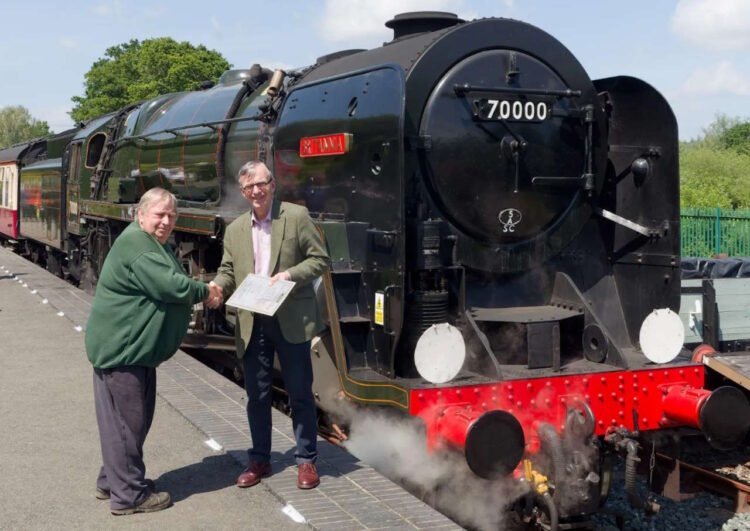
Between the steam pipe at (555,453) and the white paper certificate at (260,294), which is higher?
the white paper certificate at (260,294)

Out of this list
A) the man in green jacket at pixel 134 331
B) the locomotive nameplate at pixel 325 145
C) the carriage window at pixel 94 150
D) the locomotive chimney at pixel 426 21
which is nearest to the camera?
the man in green jacket at pixel 134 331

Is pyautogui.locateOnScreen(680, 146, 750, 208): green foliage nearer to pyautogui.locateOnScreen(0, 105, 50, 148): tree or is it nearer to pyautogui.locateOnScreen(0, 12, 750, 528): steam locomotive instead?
pyautogui.locateOnScreen(0, 12, 750, 528): steam locomotive

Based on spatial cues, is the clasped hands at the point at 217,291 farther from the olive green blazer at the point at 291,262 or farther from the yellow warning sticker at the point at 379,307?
the yellow warning sticker at the point at 379,307

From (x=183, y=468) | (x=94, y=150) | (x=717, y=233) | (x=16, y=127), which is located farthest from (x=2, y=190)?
(x=16, y=127)

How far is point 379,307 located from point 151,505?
1602 mm

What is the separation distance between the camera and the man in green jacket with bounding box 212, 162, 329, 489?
4109 mm

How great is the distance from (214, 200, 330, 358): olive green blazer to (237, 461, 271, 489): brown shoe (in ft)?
1.84

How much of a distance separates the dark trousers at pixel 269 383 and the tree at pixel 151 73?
142ft

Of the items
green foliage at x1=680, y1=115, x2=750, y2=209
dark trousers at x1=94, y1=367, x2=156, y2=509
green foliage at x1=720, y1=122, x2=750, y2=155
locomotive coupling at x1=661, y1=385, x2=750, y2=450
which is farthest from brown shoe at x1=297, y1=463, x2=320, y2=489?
green foliage at x1=720, y1=122, x2=750, y2=155

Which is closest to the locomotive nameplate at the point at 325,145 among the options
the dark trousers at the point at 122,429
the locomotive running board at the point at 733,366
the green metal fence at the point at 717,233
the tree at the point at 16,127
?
the dark trousers at the point at 122,429

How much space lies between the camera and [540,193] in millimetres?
5094

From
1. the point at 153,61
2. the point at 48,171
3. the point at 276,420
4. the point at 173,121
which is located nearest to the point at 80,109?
the point at 153,61

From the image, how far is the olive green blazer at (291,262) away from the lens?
4.11m

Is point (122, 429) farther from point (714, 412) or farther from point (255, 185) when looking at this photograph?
point (714, 412)
